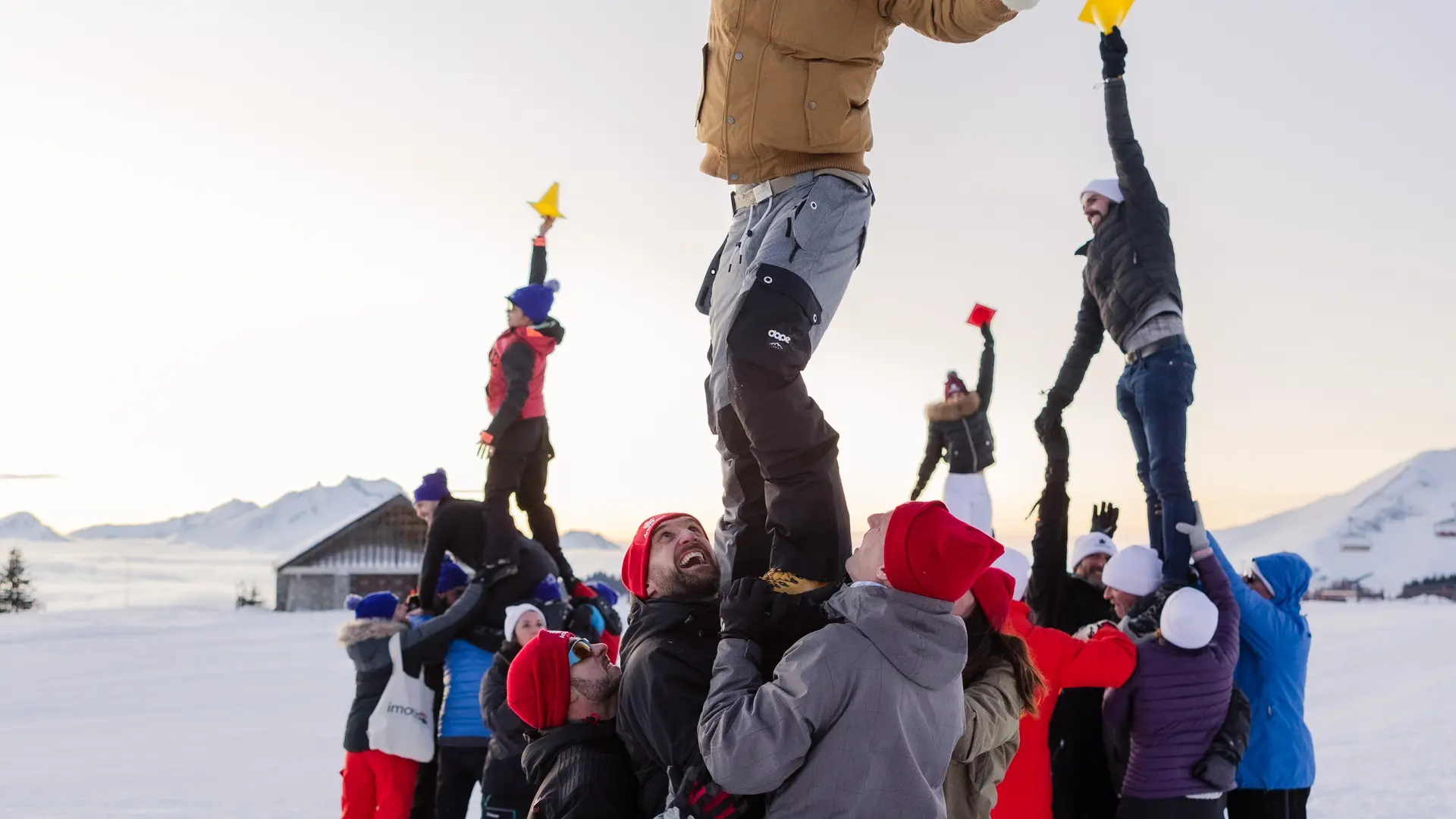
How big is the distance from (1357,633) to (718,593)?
16970 mm

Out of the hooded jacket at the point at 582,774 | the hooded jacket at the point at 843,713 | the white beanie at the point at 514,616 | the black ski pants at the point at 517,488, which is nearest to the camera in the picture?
the hooded jacket at the point at 843,713

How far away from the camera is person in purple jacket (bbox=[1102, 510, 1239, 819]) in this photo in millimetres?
4035

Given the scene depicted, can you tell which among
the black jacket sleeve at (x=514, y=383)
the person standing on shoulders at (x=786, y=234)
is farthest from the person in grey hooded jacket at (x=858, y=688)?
the black jacket sleeve at (x=514, y=383)

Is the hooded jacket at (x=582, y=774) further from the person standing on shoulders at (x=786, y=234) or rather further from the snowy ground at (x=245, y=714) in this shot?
the snowy ground at (x=245, y=714)

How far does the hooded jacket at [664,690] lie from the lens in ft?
7.97

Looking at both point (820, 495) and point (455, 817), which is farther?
point (455, 817)

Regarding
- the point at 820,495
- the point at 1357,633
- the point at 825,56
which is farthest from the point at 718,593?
the point at 1357,633

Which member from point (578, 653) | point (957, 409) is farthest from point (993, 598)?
point (957, 409)

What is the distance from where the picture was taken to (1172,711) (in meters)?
4.06

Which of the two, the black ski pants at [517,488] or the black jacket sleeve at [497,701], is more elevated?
the black ski pants at [517,488]

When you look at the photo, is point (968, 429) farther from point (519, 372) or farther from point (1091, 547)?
point (519, 372)

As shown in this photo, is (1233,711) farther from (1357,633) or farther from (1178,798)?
(1357,633)

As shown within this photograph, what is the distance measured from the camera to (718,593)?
2.81 m

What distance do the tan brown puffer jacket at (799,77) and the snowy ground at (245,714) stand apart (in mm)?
7321
